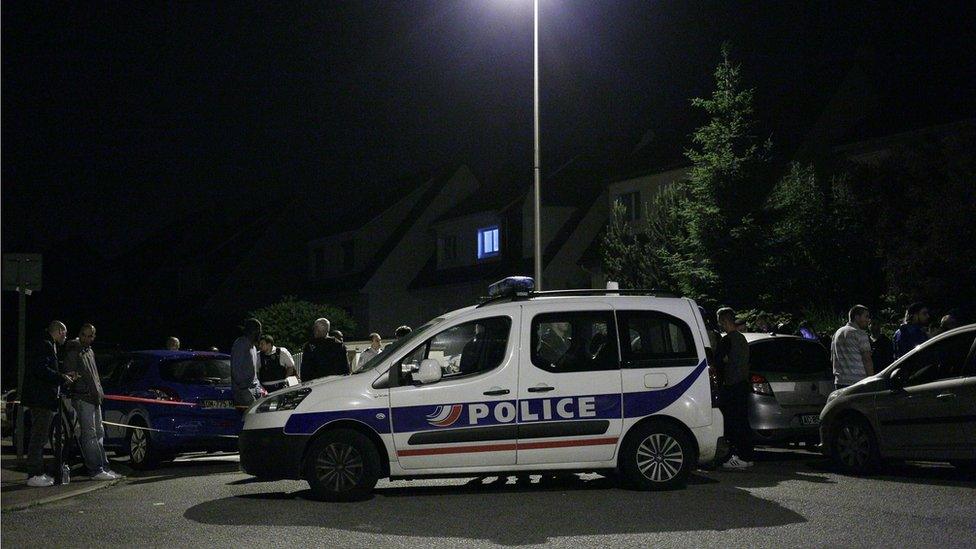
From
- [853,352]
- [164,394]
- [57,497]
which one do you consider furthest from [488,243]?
[57,497]

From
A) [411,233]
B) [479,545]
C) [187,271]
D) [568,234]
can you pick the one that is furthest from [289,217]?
[479,545]

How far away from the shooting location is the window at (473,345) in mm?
10984

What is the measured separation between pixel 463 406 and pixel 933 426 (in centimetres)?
486

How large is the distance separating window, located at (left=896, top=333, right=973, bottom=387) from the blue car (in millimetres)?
8134

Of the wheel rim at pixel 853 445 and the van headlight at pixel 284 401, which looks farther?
the wheel rim at pixel 853 445

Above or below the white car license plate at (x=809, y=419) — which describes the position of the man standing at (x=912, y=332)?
above

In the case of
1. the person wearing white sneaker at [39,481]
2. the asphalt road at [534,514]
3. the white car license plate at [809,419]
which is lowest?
the asphalt road at [534,514]

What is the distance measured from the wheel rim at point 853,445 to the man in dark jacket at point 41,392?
8.59 meters

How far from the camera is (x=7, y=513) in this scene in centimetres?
1029

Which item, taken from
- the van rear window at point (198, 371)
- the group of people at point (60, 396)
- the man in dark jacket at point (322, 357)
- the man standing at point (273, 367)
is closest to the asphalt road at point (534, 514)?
the group of people at point (60, 396)

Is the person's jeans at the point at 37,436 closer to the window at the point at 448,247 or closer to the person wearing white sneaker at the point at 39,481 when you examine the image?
the person wearing white sneaker at the point at 39,481

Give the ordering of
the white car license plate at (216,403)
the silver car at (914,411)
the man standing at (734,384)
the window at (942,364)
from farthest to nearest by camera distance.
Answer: the white car license plate at (216,403), the man standing at (734,384), the window at (942,364), the silver car at (914,411)

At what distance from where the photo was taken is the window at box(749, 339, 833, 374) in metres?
14.0

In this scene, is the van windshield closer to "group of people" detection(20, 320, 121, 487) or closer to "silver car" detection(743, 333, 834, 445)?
"group of people" detection(20, 320, 121, 487)
